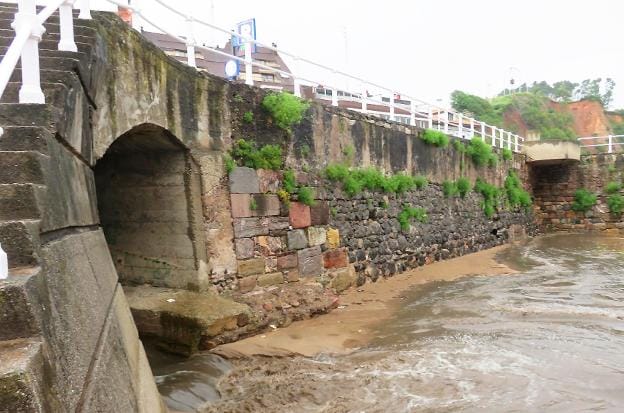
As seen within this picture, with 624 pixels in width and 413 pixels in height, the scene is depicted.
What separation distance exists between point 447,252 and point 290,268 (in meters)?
6.99

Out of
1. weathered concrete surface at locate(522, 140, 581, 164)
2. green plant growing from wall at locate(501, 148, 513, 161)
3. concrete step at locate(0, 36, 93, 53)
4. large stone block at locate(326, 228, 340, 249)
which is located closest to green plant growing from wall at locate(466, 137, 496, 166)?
green plant growing from wall at locate(501, 148, 513, 161)

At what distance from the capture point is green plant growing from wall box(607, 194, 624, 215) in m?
22.6

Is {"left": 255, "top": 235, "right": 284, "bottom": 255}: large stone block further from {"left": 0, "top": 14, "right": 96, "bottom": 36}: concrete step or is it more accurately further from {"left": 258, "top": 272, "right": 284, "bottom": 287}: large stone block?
{"left": 0, "top": 14, "right": 96, "bottom": 36}: concrete step

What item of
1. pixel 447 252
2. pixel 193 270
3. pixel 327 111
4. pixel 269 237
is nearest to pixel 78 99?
pixel 193 270

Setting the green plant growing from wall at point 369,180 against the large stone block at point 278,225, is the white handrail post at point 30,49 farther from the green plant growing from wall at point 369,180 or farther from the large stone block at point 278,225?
the green plant growing from wall at point 369,180

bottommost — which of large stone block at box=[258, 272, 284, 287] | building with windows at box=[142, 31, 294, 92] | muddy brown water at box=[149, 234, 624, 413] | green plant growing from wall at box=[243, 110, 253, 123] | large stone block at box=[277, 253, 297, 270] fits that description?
muddy brown water at box=[149, 234, 624, 413]

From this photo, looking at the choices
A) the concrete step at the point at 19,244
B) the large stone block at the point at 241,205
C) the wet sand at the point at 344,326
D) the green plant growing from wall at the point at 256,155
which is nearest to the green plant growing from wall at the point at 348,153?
the green plant growing from wall at the point at 256,155

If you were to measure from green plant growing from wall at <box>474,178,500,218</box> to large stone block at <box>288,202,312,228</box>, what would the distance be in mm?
9328

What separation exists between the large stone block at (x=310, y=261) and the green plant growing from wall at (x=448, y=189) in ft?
21.0

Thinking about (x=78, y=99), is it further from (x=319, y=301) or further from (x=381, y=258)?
(x=381, y=258)

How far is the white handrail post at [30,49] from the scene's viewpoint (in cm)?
279

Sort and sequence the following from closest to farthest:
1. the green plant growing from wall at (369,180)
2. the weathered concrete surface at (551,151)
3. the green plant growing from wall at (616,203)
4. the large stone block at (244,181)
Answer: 1. the large stone block at (244,181)
2. the green plant growing from wall at (369,180)
3. the weathered concrete surface at (551,151)
4. the green plant growing from wall at (616,203)

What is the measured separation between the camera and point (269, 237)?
8.16m

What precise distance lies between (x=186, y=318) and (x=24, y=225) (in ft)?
13.9
